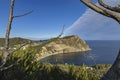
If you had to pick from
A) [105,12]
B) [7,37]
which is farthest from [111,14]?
[7,37]

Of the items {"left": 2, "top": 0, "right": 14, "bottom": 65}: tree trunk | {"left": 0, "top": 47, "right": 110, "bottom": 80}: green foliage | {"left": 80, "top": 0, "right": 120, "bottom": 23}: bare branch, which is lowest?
{"left": 0, "top": 47, "right": 110, "bottom": 80}: green foliage

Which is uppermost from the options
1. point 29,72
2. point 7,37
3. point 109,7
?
point 109,7

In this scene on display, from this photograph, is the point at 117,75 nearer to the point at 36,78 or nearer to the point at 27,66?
the point at 36,78

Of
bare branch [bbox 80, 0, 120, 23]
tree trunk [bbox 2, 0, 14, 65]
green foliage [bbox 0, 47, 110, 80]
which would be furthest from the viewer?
green foliage [bbox 0, 47, 110, 80]

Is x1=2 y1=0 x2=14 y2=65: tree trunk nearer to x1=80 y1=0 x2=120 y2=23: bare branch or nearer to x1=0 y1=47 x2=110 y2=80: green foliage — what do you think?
x1=80 y1=0 x2=120 y2=23: bare branch

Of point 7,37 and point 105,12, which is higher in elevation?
point 105,12

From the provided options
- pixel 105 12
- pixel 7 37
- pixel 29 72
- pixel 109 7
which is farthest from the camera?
pixel 29 72

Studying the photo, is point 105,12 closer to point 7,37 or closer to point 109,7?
point 109,7

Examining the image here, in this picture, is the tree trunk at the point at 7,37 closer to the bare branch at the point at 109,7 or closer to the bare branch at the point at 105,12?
the bare branch at the point at 105,12

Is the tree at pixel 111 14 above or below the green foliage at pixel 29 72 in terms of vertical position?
above

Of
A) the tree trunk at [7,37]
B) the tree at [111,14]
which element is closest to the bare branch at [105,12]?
the tree at [111,14]

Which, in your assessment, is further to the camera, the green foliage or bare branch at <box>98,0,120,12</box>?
the green foliage

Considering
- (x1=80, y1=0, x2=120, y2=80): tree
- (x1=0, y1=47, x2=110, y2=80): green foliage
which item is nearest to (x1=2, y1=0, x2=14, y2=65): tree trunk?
(x1=80, y1=0, x2=120, y2=80): tree

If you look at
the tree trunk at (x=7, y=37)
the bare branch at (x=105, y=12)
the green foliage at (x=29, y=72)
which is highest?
the bare branch at (x=105, y=12)
